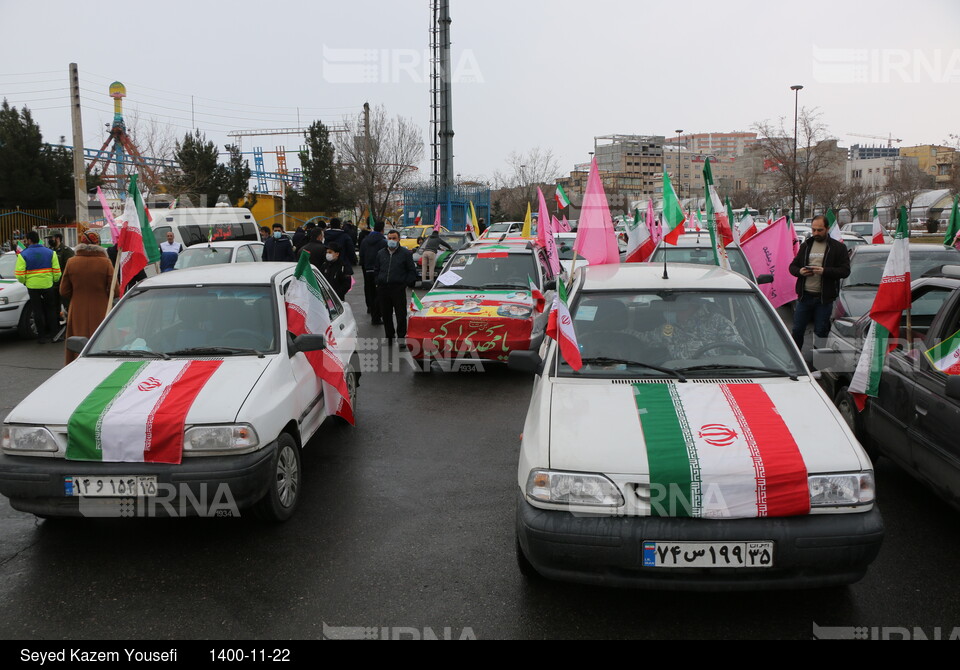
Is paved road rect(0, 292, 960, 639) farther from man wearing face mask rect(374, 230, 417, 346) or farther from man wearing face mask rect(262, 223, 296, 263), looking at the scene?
man wearing face mask rect(262, 223, 296, 263)

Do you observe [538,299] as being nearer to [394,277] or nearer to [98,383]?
[394,277]

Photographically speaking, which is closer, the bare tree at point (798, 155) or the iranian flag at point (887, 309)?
the iranian flag at point (887, 309)

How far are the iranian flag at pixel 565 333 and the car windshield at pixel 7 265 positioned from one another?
12291 mm

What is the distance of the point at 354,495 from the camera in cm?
526

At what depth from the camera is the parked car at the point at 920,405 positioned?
4.18m

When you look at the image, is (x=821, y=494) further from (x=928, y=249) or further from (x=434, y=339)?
(x=928, y=249)

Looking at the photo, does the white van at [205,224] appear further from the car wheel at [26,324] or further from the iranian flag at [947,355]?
the iranian flag at [947,355]

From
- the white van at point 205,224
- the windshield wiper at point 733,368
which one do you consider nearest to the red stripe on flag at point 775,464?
the windshield wiper at point 733,368

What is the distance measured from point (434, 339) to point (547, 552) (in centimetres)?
585

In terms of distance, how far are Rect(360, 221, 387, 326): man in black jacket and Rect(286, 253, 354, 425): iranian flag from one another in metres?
5.93

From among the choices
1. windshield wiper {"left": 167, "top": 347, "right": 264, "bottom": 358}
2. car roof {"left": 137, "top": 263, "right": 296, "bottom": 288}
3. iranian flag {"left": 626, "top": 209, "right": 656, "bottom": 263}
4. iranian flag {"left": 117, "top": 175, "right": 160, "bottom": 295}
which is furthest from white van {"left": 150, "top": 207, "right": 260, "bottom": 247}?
windshield wiper {"left": 167, "top": 347, "right": 264, "bottom": 358}

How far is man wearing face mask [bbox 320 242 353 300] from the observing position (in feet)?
43.1

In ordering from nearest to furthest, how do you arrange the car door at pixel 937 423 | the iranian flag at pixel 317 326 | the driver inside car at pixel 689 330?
the car door at pixel 937 423 → the driver inside car at pixel 689 330 → the iranian flag at pixel 317 326

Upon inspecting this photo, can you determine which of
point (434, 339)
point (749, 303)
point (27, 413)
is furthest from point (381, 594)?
point (434, 339)
